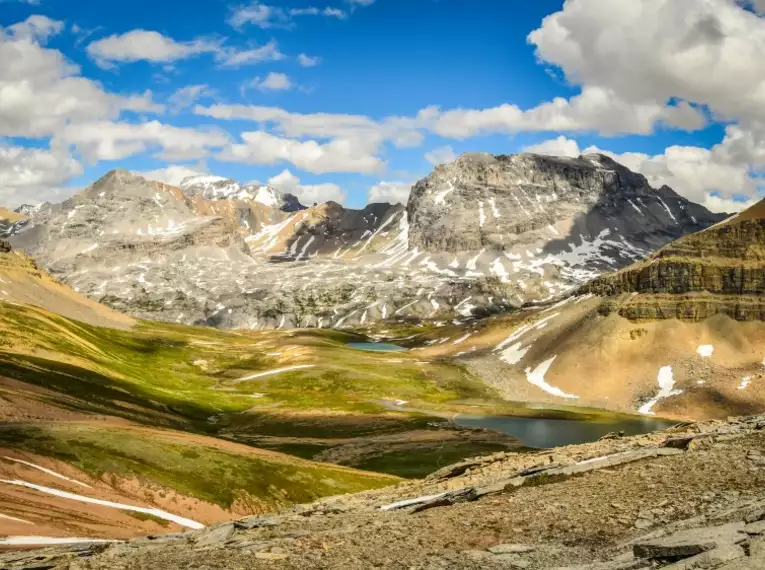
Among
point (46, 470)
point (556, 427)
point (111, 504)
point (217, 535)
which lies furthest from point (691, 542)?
point (556, 427)

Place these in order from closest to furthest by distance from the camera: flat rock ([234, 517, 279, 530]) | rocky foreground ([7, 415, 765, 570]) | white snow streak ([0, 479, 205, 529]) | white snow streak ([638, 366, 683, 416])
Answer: rocky foreground ([7, 415, 765, 570]), flat rock ([234, 517, 279, 530]), white snow streak ([0, 479, 205, 529]), white snow streak ([638, 366, 683, 416])

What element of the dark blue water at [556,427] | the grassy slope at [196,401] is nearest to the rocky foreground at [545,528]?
the grassy slope at [196,401]

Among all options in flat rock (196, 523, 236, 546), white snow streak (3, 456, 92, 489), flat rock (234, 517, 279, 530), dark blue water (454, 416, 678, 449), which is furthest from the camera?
dark blue water (454, 416, 678, 449)

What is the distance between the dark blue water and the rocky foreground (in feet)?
346

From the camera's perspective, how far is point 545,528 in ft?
86.7

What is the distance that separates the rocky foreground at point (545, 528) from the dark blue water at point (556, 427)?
346 ft

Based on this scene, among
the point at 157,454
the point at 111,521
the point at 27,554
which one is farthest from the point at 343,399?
the point at 27,554

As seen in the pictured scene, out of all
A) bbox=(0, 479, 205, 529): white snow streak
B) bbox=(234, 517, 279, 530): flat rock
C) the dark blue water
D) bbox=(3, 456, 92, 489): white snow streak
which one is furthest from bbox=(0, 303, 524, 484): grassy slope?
bbox=(234, 517, 279, 530): flat rock

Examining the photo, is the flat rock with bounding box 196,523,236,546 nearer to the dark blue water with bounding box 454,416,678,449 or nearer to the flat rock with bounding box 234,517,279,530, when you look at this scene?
the flat rock with bounding box 234,517,279,530

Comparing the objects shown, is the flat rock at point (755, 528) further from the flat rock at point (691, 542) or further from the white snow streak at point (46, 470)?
the white snow streak at point (46, 470)

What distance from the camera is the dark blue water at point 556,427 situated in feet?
469

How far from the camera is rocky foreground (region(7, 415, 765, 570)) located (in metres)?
20.6

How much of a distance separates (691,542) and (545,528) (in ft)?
26.9

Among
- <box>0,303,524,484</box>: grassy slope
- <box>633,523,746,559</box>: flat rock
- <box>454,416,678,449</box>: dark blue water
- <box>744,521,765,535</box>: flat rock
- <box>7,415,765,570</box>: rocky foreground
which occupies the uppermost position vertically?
<box>744,521,765,535</box>: flat rock
